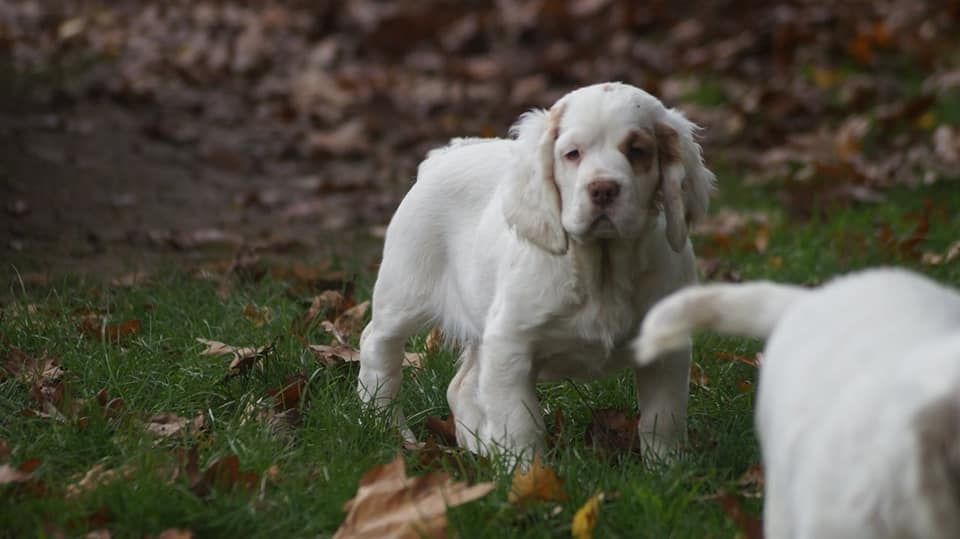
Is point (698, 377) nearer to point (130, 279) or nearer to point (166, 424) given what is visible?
point (166, 424)

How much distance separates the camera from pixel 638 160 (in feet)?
11.3

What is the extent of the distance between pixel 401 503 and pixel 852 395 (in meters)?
1.21

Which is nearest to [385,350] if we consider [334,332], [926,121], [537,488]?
[334,332]

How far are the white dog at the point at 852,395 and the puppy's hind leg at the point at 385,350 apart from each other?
169cm

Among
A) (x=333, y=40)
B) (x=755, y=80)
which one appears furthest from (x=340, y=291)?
(x=333, y=40)

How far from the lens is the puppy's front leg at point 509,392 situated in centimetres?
353

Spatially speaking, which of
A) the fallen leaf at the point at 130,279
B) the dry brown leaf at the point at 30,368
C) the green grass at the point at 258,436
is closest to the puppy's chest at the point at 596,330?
the green grass at the point at 258,436

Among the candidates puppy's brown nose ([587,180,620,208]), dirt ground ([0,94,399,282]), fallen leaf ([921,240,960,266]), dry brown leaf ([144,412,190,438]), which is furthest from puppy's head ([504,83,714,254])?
dirt ground ([0,94,399,282])

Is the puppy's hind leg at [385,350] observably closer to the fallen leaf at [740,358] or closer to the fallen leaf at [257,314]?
the fallen leaf at [257,314]

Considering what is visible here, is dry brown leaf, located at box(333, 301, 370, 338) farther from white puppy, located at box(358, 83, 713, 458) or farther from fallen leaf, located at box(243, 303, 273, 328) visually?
white puppy, located at box(358, 83, 713, 458)

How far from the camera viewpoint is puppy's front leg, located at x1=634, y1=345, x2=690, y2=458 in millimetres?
3484

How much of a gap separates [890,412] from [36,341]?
2942 mm

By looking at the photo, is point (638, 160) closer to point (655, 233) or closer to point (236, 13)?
point (655, 233)

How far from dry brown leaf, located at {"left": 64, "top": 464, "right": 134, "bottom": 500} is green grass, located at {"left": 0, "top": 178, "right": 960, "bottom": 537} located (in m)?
0.03
